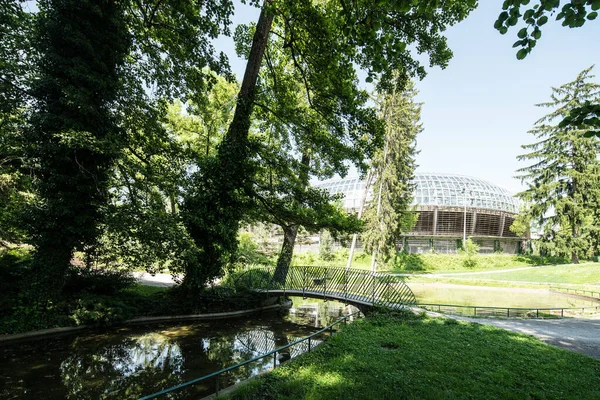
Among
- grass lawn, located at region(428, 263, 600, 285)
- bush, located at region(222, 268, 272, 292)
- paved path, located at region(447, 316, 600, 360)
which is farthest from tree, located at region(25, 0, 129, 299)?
grass lawn, located at region(428, 263, 600, 285)

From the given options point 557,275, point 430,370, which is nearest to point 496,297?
point 557,275

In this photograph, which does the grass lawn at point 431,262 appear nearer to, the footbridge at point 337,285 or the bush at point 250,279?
the bush at point 250,279

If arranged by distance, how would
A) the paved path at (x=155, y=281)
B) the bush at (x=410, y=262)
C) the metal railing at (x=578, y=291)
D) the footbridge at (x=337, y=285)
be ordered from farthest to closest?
the bush at (x=410, y=262)
the metal railing at (x=578, y=291)
the paved path at (x=155, y=281)
the footbridge at (x=337, y=285)

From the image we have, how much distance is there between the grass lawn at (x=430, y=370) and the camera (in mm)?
5082

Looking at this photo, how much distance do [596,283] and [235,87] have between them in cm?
3189

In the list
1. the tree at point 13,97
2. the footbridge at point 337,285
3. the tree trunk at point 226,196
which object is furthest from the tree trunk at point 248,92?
the footbridge at point 337,285

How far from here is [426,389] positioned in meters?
5.12

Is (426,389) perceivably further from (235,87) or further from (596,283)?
(596,283)

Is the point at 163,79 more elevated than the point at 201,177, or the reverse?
the point at 163,79

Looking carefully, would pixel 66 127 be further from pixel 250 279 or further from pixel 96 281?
pixel 250 279

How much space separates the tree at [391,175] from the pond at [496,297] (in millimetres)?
5553

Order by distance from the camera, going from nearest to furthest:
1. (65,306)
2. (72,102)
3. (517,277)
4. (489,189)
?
(72,102) → (65,306) → (517,277) → (489,189)

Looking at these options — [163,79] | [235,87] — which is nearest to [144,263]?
[163,79]

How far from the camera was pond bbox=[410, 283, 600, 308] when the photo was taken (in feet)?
61.1
